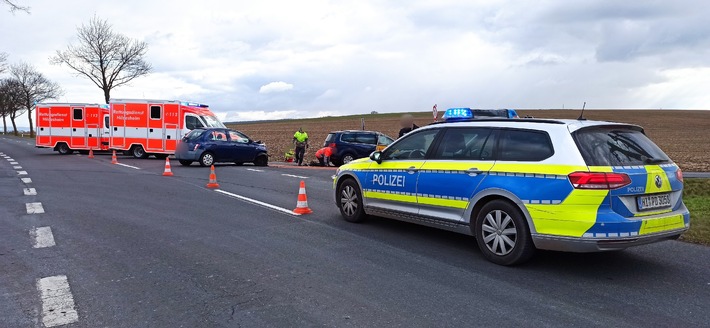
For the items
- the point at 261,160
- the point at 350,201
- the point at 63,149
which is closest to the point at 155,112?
the point at 261,160

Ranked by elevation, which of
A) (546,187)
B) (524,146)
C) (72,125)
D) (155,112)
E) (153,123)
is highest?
(155,112)

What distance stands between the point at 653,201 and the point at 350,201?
4107 millimetres

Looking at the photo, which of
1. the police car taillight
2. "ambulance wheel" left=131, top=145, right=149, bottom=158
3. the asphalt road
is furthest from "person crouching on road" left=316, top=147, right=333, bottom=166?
the police car taillight

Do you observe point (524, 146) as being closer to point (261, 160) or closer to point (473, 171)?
point (473, 171)

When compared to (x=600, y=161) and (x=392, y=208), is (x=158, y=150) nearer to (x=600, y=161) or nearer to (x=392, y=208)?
(x=392, y=208)

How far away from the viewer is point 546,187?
5.35 m

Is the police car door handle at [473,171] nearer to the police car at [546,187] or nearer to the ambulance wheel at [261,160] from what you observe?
the police car at [546,187]

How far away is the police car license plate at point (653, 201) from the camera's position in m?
5.27

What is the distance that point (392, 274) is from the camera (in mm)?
5359

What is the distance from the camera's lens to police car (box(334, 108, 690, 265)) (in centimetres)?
514

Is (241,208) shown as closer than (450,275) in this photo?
No

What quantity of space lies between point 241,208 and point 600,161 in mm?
6186

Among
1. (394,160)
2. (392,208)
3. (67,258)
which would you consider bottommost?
(67,258)

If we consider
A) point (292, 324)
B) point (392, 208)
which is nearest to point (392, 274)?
point (292, 324)
